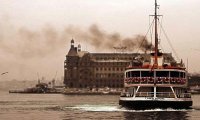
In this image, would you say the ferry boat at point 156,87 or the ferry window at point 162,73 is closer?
the ferry boat at point 156,87

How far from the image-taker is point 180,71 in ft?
258

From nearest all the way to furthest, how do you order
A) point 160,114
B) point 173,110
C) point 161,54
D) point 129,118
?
point 129,118, point 160,114, point 173,110, point 161,54

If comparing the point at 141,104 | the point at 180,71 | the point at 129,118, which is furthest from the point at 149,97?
the point at 129,118

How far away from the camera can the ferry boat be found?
75.7 meters

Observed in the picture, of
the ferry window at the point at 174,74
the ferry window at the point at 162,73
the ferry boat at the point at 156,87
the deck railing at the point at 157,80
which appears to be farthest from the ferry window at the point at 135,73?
the ferry window at the point at 174,74

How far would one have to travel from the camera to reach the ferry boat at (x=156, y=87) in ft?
248

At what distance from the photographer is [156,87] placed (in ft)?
254

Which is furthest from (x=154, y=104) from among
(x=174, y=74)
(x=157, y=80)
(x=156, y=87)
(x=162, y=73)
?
(x=174, y=74)

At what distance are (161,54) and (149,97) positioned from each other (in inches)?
334

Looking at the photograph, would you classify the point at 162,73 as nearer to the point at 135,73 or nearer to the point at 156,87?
the point at 156,87

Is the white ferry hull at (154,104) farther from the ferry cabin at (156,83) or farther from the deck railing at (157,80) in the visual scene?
the deck railing at (157,80)

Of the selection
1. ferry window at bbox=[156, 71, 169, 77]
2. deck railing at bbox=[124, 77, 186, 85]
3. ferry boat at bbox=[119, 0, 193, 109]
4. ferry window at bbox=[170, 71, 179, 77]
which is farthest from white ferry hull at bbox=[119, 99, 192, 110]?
ferry window at bbox=[156, 71, 169, 77]

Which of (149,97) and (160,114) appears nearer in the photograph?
(160,114)

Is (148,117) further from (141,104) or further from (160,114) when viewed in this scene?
(141,104)
